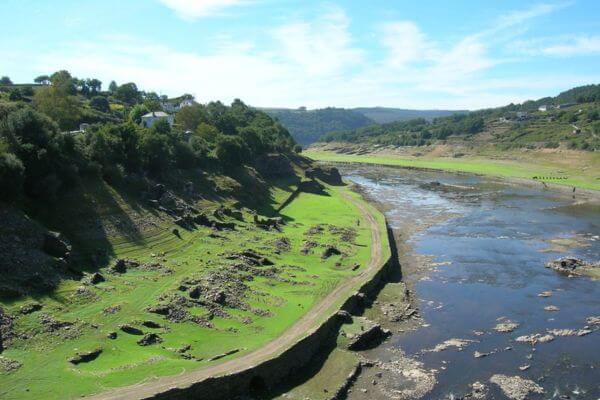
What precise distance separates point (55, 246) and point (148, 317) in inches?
475

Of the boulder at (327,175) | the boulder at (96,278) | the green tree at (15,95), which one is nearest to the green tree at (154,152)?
the boulder at (96,278)

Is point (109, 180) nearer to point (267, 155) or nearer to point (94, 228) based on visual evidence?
point (94, 228)

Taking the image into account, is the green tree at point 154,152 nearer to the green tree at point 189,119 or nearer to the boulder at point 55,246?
the boulder at point 55,246

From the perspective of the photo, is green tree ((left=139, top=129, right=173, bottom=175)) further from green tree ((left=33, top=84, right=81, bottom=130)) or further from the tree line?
green tree ((left=33, top=84, right=81, bottom=130))

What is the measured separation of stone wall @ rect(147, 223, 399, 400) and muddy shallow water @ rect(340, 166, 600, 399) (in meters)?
4.29

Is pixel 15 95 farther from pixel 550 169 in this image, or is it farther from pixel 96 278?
pixel 550 169

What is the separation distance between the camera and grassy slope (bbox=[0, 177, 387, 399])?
105 feet

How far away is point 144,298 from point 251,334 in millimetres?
9680

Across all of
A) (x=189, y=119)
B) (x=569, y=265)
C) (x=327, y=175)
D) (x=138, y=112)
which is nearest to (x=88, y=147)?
(x=138, y=112)

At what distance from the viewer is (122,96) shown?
166 metres

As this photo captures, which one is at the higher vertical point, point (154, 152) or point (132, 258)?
point (154, 152)

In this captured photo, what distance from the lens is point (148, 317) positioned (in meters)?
40.6

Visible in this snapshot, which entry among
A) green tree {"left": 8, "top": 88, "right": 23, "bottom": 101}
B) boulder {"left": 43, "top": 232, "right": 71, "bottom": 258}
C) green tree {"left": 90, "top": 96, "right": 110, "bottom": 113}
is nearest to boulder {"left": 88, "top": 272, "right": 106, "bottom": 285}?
boulder {"left": 43, "top": 232, "right": 71, "bottom": 258}

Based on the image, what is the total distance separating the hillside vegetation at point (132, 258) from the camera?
35156 millimetres
